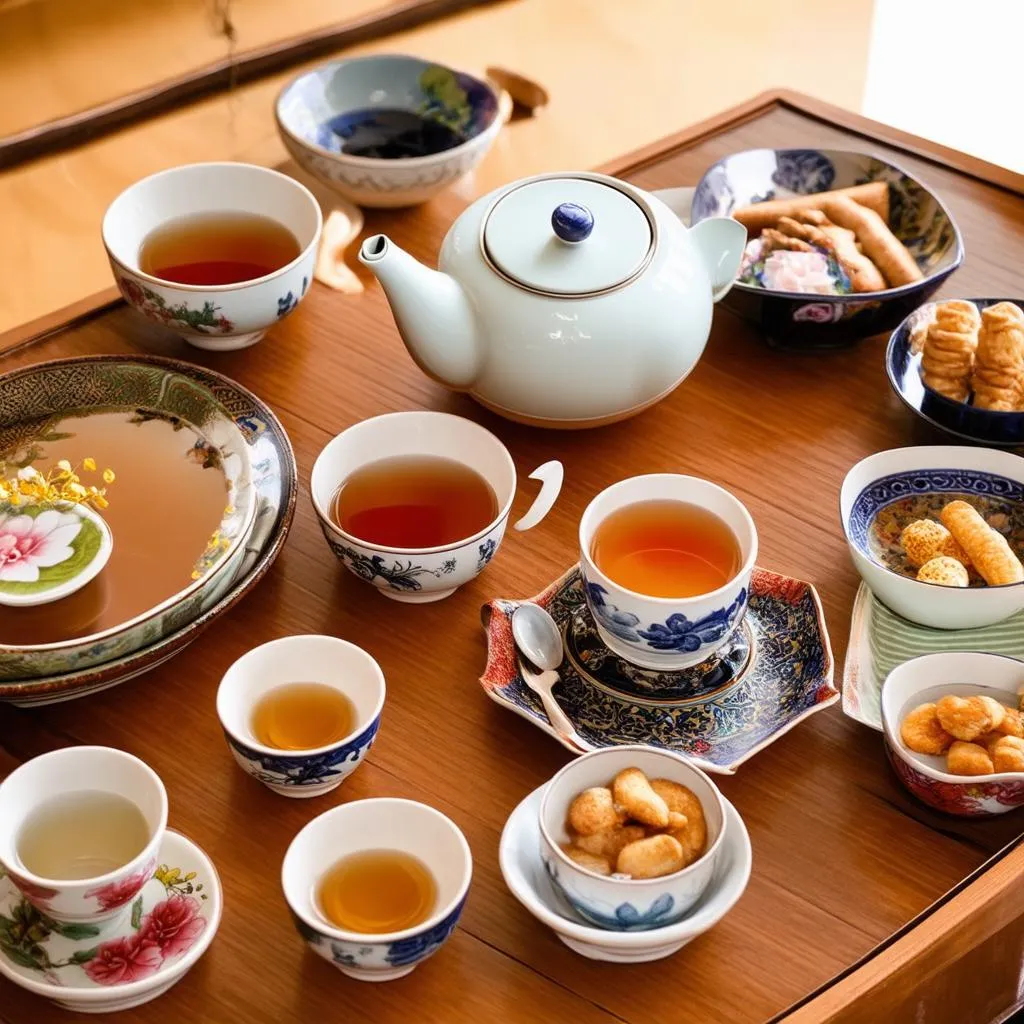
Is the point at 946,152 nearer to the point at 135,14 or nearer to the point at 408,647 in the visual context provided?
the point at 408,647

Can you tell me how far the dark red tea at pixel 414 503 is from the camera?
1.20 metres

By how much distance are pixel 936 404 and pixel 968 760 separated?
1.47 ft

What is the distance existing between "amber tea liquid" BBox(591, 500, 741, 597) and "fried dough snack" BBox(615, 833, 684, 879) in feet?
0.84

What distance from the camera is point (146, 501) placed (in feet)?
4.07

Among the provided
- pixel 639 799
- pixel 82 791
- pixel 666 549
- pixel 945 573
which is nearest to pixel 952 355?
pixel 945 573

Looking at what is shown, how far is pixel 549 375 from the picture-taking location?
1.26 meters

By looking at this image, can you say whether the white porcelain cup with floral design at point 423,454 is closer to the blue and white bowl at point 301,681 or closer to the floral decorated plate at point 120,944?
the blue and white bowl at point 301,681

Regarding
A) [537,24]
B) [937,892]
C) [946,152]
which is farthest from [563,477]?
[537,24]

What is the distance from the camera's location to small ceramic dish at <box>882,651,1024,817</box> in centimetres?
100

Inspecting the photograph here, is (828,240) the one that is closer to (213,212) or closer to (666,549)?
(666,549)

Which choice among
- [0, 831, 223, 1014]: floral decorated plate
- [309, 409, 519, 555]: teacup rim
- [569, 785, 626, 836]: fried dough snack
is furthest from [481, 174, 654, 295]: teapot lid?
[0, 831, 223, 1014]: floral decorated plate

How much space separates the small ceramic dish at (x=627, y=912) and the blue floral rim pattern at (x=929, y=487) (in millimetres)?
407

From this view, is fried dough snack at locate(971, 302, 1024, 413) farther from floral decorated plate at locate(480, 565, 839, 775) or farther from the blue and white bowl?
the blue and white bowl

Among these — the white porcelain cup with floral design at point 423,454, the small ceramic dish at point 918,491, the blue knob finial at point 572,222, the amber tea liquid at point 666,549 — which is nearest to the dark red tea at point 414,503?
the white porcelain cup with floral design at point 423,454
